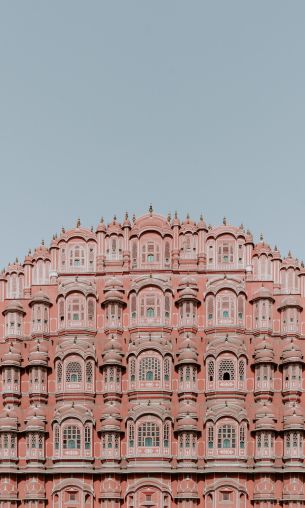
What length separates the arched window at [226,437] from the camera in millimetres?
61594

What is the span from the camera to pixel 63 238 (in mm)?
66062

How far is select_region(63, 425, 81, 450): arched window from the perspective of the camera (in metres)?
62.1

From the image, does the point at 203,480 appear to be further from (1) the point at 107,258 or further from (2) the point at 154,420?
(1) the point at 107,258

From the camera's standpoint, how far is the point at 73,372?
63.5 meters

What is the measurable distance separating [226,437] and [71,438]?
9.72 meters

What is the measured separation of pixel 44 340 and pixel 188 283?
10095mm

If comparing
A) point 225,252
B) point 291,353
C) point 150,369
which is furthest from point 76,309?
point 291,353

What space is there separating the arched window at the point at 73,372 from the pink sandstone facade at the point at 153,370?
74 mm

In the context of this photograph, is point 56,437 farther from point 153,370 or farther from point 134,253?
point 134,253

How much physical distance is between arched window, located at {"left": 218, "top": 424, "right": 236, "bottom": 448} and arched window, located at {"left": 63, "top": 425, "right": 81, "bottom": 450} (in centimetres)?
886

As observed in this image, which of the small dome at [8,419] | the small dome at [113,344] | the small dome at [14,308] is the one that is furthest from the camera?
the small dome at [14,308]

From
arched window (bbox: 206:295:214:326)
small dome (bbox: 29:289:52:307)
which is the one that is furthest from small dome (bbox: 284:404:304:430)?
small dome (bbox: 29:289:52:307)

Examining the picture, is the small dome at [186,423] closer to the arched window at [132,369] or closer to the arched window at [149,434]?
the arched window at [149,434]

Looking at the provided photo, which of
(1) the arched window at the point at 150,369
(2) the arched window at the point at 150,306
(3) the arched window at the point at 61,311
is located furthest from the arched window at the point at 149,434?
(3) the arched window at the point at 61,311
